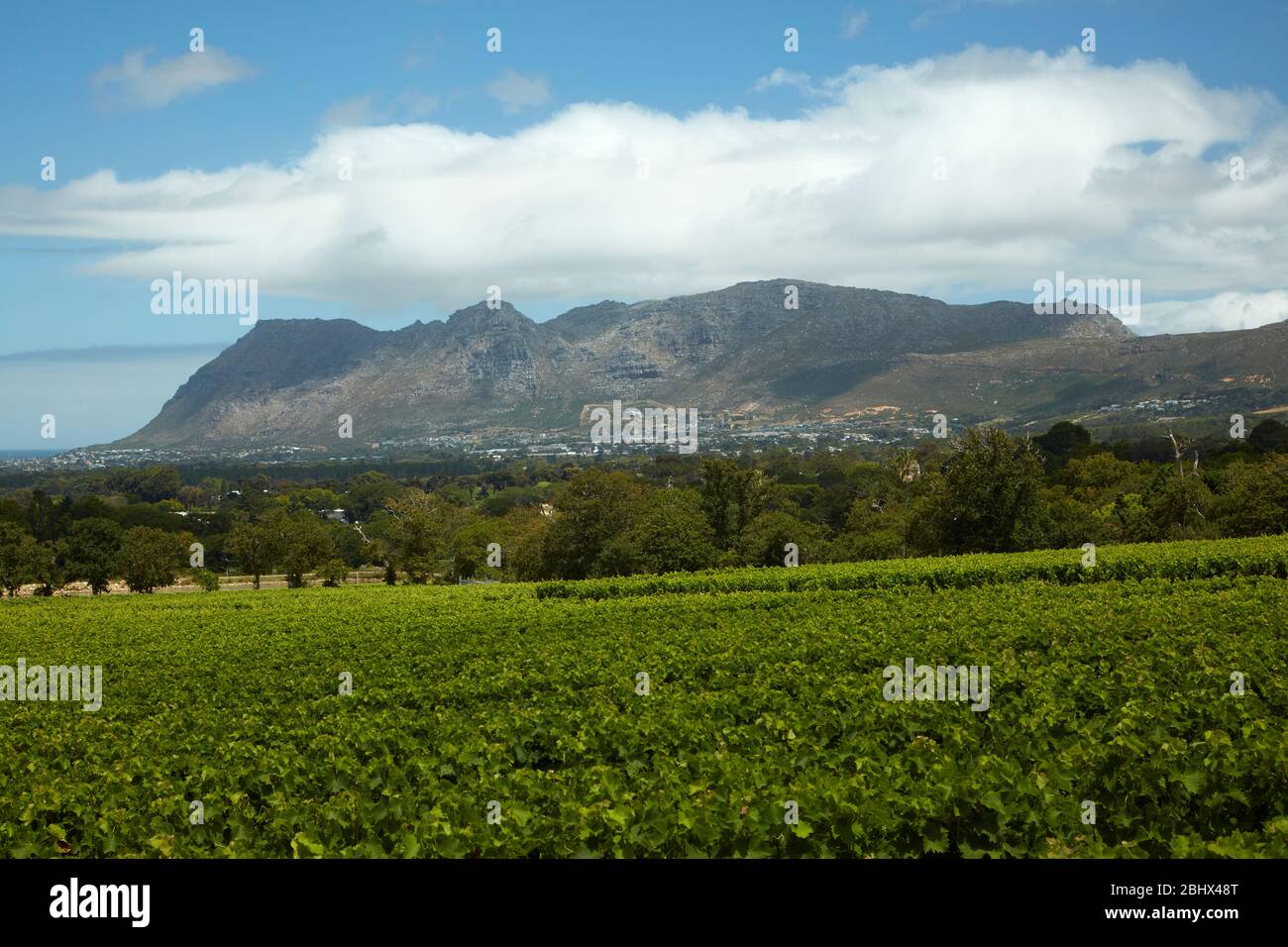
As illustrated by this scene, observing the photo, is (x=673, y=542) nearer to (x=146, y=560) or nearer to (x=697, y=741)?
(x=146, y=560)

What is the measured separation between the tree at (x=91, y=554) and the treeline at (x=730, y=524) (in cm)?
11

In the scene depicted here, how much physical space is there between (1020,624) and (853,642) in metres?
4.48

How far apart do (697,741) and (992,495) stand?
154 ft

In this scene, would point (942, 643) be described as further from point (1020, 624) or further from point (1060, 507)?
point (1060, 507)

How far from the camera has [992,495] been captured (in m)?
56.0

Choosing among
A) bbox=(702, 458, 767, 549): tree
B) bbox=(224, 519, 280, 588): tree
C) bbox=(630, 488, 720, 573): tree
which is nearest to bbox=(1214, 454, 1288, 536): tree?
bbox=(702, 458, 767, 549): tree

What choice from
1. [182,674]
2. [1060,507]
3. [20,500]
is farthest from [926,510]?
[20,500]

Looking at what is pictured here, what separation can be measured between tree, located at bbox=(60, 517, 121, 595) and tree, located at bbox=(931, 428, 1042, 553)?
2365 inches

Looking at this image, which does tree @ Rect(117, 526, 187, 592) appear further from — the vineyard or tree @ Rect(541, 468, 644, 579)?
the vineyard

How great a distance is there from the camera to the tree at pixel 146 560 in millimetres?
72375

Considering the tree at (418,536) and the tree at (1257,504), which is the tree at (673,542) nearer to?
the tree at (418,536)

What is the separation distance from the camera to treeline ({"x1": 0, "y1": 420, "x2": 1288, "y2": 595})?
56.1m

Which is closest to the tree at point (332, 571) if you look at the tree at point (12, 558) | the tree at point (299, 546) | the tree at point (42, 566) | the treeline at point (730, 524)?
the treeline at point (730, 524)
